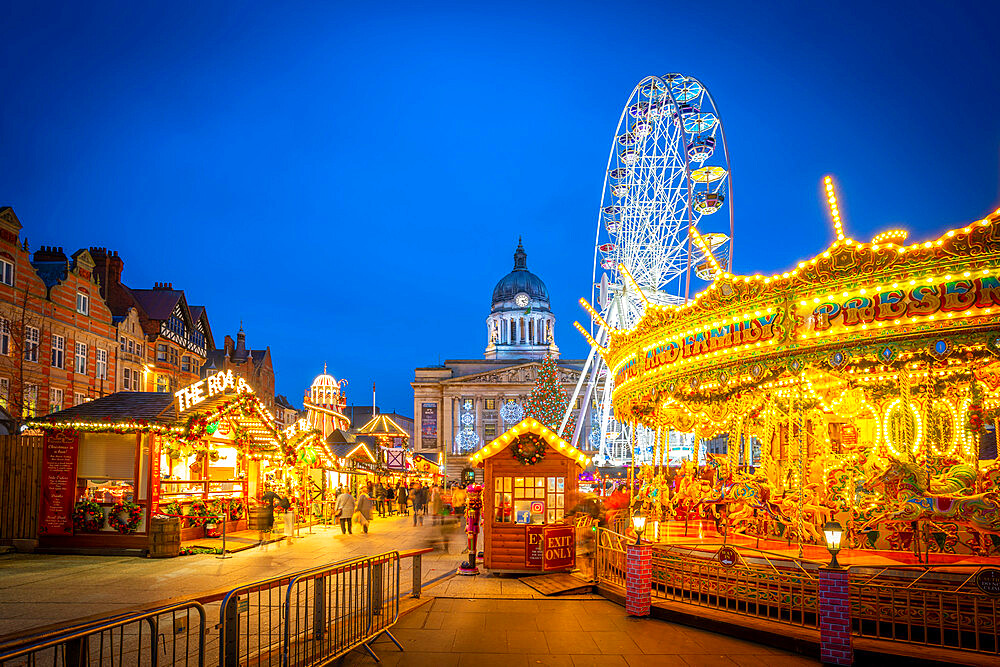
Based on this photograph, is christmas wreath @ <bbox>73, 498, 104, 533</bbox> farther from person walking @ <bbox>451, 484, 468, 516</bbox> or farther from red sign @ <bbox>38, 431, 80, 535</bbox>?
person walking @ <bbox>451, 484, 468, 516</bbox>

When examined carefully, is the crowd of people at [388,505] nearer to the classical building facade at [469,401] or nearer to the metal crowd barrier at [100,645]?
the metal crowd barrier at [100,645]

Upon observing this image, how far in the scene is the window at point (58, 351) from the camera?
36.2 meters

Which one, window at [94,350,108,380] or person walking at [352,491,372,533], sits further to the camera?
window at [94,350,108,380]

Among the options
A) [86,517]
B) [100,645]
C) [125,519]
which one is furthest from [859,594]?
[86,517]

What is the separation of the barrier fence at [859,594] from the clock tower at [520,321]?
90.8m

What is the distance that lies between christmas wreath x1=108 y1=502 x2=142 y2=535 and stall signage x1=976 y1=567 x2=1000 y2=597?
17053 mm

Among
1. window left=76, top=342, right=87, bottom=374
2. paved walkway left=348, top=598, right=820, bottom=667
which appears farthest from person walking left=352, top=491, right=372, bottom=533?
window left=76, top=342, right=87, bottom=374

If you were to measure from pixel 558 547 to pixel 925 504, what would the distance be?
6.47 meters

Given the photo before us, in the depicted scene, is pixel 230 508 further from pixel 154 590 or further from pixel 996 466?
pixel 996 466

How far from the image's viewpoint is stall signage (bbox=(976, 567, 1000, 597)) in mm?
8406

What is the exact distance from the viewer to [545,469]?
15.9m

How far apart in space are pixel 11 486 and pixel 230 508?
624 cm

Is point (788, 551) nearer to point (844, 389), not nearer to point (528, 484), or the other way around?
point (844, 389)

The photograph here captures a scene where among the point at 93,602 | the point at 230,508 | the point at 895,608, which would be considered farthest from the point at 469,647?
the point at 230,508
